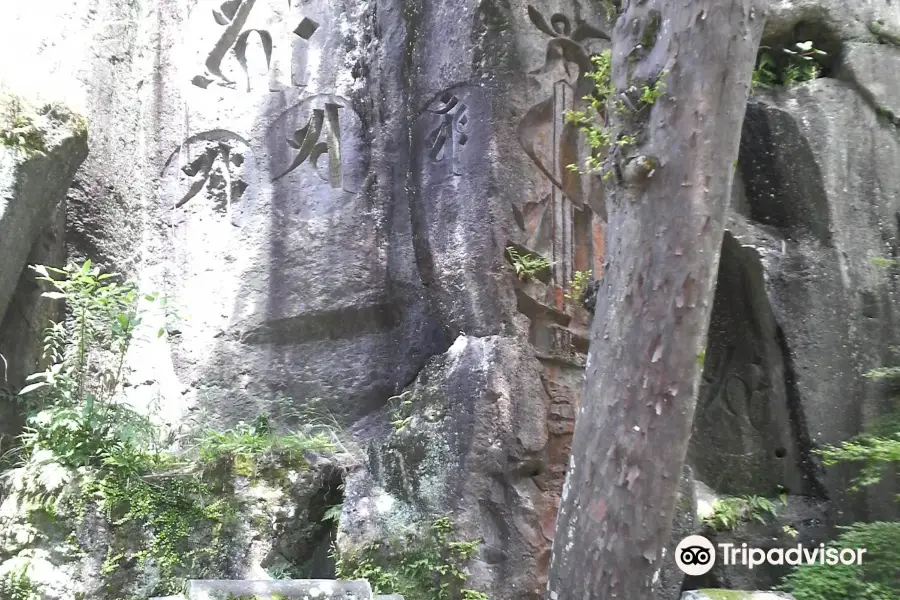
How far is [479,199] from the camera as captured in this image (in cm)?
512

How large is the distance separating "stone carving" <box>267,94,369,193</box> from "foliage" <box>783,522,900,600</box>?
13.1 feet

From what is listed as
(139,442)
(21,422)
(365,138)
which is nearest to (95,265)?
(21,422)

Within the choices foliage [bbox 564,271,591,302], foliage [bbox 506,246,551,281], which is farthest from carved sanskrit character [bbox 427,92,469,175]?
foliage [bbox 564,271,591,302]

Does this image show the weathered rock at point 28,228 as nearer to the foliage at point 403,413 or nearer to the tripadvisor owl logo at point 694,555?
the foliage at point 403,413

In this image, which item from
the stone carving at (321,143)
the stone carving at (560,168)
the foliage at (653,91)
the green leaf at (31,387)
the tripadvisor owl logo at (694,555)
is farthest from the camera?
the stone carving at (321,143)

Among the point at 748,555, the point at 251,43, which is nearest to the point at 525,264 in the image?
the point at 748,555

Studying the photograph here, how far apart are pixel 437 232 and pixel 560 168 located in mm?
912

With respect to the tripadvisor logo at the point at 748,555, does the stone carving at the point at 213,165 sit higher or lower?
higher

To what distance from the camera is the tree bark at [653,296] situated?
126 inches

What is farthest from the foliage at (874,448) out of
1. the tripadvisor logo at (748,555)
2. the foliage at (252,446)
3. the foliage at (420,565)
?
the foliage at (252,446)

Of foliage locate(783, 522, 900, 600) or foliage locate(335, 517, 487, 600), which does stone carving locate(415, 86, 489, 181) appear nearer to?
foliage locate(335, 517, 487, 600)

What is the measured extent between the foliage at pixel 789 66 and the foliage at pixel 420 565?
392cm

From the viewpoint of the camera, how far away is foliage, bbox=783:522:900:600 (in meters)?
4.04

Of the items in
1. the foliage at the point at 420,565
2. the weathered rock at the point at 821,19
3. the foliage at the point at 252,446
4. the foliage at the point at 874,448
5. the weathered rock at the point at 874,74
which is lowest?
the foliage at the point at 420,565
